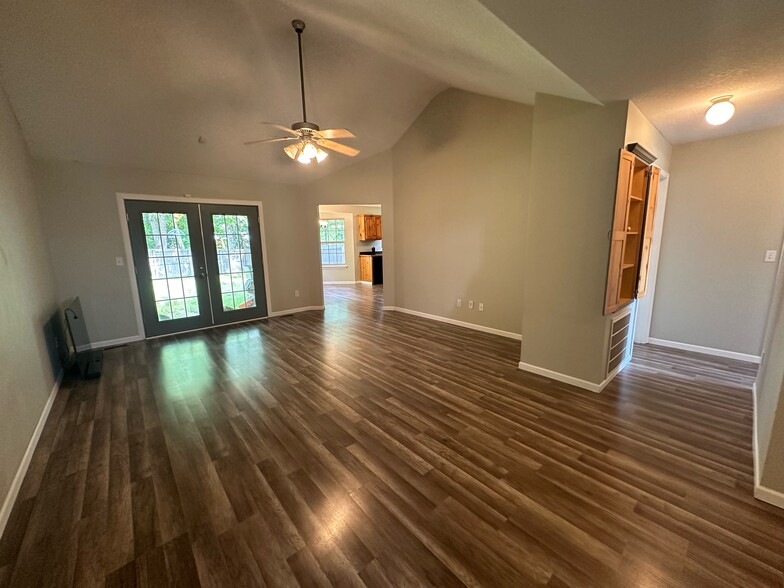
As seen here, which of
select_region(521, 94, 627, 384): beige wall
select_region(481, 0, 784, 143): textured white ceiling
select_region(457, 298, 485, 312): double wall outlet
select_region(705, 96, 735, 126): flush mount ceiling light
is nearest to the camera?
select_region(481, 0, 784, 143): textured white ceiling

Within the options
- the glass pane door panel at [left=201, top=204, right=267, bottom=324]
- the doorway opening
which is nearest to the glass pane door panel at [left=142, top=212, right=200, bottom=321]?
the glass pane door panel at [left=201, top=204, right=267, bottom=324]

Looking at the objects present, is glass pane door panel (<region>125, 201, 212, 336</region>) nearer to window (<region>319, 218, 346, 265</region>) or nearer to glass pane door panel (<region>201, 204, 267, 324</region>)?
glass pane door panel (<region>201, 204, 267, 324</region>)

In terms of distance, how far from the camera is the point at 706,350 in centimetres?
390

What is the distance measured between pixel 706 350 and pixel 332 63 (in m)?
5.78

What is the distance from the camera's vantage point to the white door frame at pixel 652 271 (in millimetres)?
3919

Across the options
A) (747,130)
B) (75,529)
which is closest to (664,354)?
(747,130)

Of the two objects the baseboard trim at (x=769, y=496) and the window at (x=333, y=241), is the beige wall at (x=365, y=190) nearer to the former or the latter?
the window at (x=333, y=241)

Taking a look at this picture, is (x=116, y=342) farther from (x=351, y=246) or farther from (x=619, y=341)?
(x=351, y=246)

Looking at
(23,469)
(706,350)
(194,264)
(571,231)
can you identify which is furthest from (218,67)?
(706,350)

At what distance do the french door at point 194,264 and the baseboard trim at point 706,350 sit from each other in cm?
651

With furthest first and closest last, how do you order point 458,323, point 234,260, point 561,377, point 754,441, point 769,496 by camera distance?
point 234,260, point 458,323, point 561,377, point 754,441, point 769,496

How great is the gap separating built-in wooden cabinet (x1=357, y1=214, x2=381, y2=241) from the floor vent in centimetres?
807

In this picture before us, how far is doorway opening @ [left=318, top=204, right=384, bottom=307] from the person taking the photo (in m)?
10.2

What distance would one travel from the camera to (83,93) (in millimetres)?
3129
